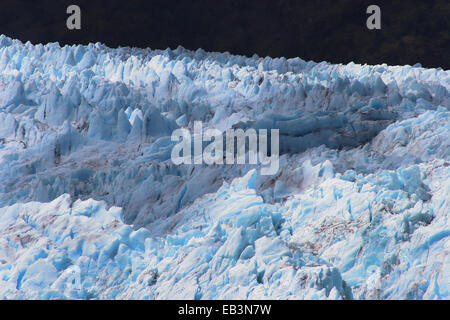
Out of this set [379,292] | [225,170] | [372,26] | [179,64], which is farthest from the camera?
[372,26]

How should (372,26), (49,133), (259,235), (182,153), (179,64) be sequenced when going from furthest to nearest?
(372,26)
(179,64)
(49,133)
(182,153)
(259,235)

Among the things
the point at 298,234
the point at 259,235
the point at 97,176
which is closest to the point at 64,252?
the point at 259,235

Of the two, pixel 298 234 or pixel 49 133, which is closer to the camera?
pixel 298 234

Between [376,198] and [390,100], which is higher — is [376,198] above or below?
below

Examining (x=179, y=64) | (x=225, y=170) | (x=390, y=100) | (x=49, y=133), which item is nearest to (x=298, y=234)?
(x=225, y=170)

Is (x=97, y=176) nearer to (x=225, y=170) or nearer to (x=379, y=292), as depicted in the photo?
(x=225, y=170)

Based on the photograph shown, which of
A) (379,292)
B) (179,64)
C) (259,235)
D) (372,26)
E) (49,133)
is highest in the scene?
(372,26)
